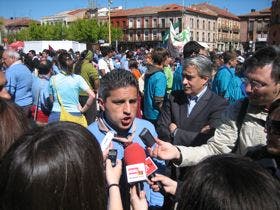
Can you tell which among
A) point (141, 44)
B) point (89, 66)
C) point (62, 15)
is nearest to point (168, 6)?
point (141, 44)

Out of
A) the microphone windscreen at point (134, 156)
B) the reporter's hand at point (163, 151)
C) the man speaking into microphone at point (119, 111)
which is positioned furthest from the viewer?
the man speaking into microphone at point (119, 111)

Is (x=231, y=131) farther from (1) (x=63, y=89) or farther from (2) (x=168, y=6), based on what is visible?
(2) (x=168, y=6)

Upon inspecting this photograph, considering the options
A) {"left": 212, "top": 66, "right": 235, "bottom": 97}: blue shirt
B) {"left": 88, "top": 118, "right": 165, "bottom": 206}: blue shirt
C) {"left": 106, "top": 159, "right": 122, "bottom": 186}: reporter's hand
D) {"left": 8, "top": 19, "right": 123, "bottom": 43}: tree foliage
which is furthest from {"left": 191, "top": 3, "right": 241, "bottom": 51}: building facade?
{"left": 106, "top": 159, "right": 122, "bottom": 186}: reporter's hand

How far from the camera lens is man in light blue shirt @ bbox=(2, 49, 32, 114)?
606cm

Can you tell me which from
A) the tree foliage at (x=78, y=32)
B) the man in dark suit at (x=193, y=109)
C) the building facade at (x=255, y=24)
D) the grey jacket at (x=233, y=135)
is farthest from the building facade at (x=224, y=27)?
the grey jacket at (x=233, y=135)

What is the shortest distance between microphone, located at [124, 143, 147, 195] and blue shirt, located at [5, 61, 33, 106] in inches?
173

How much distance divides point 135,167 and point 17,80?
4579mm

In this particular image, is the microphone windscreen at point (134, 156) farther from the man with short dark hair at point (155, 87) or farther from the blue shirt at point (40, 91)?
the blue shirt at point (40, 91)

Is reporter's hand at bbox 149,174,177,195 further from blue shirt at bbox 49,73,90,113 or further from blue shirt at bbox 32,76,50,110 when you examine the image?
blue shirt at bbox 32,76,50,110

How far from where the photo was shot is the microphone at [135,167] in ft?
6.66

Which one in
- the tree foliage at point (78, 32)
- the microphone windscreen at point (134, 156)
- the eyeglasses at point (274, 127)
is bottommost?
the microphone windscreen at point (134, 156)

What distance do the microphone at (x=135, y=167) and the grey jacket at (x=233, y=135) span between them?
1.75 ft

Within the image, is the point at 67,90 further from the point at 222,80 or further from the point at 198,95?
the point at 222,80

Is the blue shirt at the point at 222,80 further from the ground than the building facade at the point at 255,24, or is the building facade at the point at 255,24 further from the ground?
the building facade at the point at 255,24
